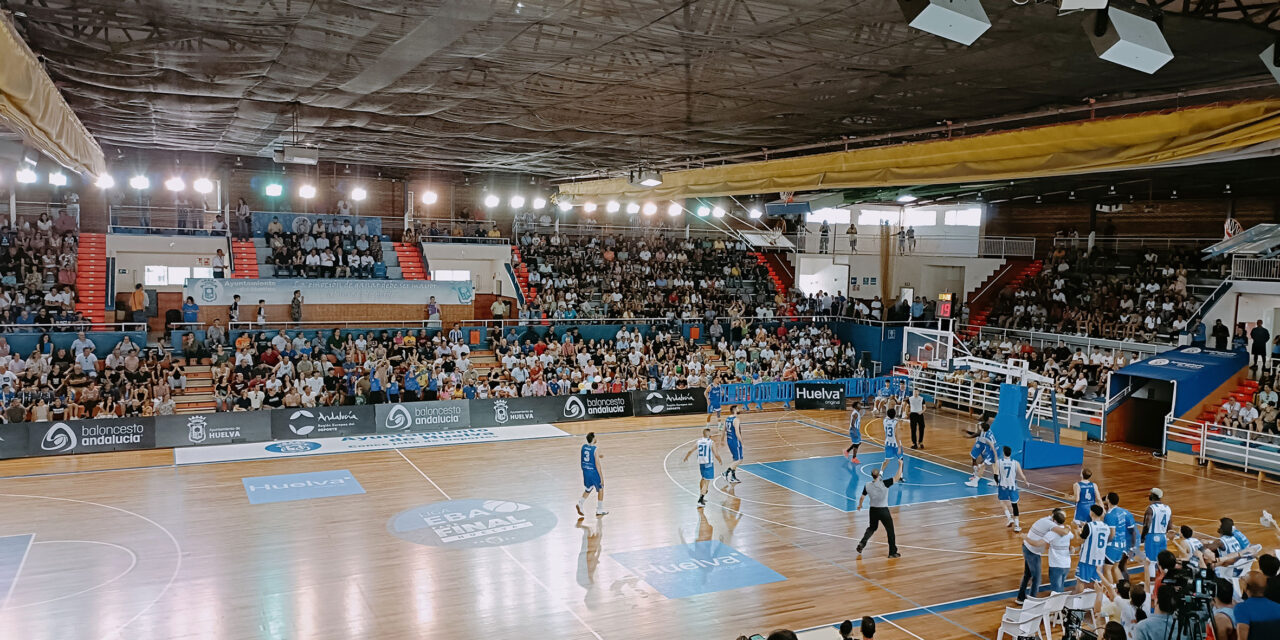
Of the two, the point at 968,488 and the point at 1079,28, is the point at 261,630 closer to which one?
the point at 1079,28

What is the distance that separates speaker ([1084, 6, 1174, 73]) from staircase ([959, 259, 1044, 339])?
2872 centimetres

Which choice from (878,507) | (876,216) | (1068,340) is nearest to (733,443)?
(878,507)

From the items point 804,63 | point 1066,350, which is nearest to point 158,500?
point 804,63

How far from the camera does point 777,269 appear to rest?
39.9 m

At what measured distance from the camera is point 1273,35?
28.4ft

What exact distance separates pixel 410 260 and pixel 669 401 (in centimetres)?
1200

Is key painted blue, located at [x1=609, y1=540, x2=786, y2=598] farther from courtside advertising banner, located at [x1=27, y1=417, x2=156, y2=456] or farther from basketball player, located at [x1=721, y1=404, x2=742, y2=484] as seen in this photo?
courtside advertising banner, located at [x1=27, y1=417, x2=156, y2=456]

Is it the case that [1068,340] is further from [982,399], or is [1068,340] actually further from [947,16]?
[947,16]

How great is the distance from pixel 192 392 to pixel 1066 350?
85.4 feet

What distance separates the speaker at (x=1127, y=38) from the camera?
301 inches

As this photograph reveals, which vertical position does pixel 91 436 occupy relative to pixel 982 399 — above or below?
below

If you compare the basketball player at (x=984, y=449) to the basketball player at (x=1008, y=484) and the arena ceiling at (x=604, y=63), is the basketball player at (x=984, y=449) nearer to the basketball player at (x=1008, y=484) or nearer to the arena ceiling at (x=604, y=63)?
the basketball player at (x=1008, y=484)

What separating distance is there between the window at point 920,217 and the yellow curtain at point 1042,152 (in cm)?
2764

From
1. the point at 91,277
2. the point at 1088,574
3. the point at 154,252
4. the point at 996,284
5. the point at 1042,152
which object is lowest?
the point at 1088,574
